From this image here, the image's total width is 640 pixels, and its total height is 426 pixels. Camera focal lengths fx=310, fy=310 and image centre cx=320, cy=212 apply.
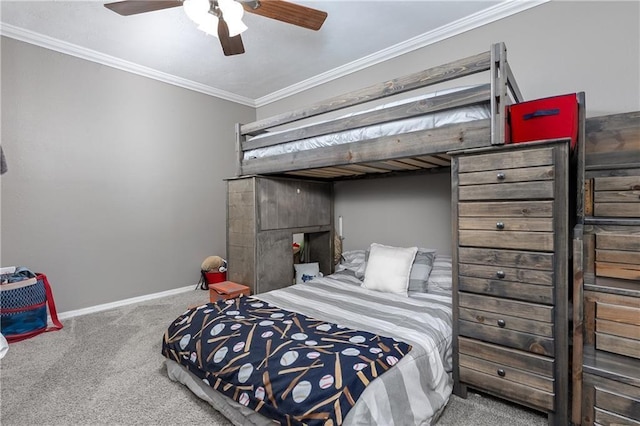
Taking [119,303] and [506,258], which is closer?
[506,258]

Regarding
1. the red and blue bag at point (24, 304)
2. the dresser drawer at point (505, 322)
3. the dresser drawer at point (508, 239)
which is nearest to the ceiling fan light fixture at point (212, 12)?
the dresser drawer at point (508, 239)

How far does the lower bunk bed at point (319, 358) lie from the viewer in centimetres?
125

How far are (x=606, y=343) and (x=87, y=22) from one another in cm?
428

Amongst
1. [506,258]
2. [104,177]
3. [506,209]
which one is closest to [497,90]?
[506,209]

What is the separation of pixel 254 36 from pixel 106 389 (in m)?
3.01

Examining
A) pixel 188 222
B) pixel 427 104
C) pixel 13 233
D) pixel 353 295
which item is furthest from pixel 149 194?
pixel 427 104

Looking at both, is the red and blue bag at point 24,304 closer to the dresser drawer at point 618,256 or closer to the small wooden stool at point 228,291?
the small wooden stool at point 228,291

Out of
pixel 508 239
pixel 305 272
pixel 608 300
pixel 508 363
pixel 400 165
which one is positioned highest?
pixel 400 165

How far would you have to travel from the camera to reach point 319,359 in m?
1.39

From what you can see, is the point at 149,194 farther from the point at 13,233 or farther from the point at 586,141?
the point at 586,141

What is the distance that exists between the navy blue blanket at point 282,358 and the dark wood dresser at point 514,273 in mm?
525

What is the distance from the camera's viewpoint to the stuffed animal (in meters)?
4.01

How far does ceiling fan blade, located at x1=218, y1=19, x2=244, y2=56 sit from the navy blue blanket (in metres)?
1.87

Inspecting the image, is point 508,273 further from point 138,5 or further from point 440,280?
point 138,5
